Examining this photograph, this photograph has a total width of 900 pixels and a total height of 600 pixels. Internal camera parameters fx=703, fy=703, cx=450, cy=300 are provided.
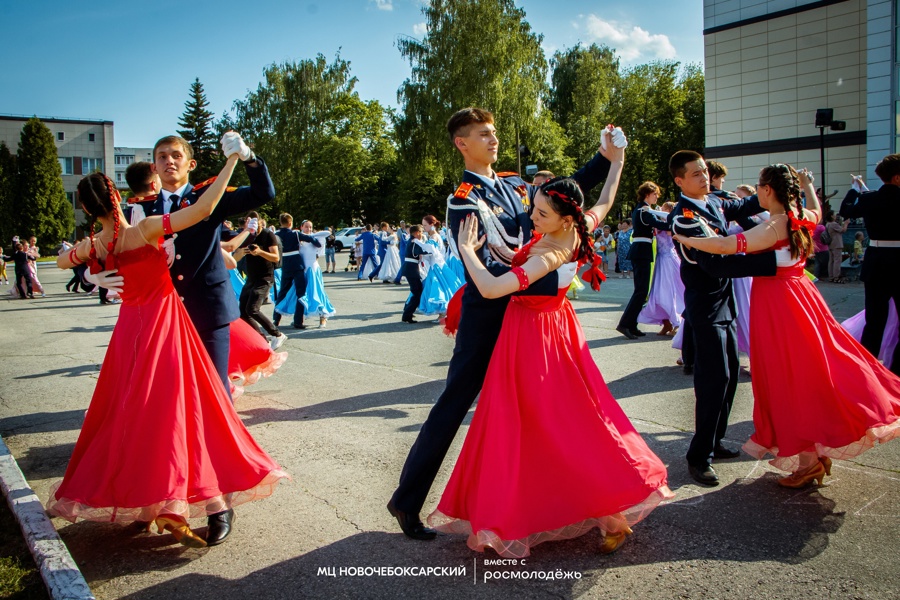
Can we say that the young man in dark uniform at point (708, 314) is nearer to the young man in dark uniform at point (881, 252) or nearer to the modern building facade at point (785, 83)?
the young man in dark uniform at point (881, 252)

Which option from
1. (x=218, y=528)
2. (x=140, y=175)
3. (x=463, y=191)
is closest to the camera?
(x=463, y=191)

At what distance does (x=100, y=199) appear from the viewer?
393 cm

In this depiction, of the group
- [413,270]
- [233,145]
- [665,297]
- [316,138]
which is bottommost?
[665,297]

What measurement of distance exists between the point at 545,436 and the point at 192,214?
85.2 inches

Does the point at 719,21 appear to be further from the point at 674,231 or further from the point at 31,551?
the point at 31,551

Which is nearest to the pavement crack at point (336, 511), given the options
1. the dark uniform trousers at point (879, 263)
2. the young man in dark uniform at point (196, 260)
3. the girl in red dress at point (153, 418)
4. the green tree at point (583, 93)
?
the girl in red dress at point (153, 418)

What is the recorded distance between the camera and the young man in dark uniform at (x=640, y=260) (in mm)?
9438

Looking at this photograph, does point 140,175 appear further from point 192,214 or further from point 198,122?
point 198,122

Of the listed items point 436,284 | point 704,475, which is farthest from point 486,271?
point 436,284

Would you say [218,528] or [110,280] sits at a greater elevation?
[110,280]

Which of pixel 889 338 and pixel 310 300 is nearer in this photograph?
pixel 889 338

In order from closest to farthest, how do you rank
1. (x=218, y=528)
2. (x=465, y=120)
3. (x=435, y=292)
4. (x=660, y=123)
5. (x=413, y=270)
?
(x=218, y=528), (x=465, y=120), (x=413, y=270), (x=435, y=292), (x=660, y=123)

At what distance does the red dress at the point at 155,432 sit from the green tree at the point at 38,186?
193ft

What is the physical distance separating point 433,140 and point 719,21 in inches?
636
